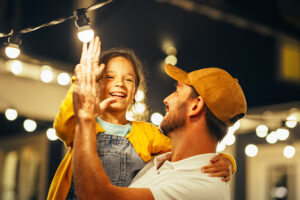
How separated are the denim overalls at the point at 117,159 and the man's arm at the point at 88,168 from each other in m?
0.28

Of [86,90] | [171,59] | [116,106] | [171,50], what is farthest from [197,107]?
[171,50]

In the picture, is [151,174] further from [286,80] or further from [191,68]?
[286,80]

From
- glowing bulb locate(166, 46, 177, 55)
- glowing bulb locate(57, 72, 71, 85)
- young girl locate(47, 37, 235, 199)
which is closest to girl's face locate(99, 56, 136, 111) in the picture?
young girl locate(47, 37, 235, 199)

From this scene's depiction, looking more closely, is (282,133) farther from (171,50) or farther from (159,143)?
(159,143)

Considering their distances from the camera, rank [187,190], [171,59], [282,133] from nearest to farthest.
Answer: [187,190] → [282,133] → [171,59]

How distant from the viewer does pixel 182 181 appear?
1764 mm

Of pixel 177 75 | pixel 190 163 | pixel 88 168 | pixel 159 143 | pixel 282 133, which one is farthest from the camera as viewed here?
pixel 282 133

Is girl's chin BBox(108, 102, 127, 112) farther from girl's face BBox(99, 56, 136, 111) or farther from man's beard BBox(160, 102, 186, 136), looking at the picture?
man's beard BBox(160, 102, 186, 136)

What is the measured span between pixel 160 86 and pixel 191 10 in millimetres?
1038

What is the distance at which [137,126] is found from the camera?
2.13 m

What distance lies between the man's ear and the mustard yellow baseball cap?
2 centimetres

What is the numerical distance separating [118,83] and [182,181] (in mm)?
551

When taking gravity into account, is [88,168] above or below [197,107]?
below

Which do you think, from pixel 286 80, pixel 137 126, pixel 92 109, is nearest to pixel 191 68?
pixel 286 80
